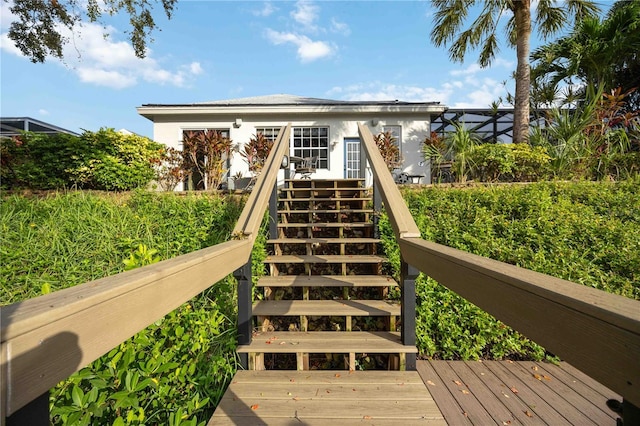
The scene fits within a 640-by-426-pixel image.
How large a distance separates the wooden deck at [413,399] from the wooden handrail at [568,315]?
101 centimetres

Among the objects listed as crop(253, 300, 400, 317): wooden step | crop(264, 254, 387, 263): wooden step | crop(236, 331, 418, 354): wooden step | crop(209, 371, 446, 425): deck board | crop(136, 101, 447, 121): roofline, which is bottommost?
crop(209, 371, 446, 425): deck board

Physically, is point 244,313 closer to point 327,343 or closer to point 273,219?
point 327,343

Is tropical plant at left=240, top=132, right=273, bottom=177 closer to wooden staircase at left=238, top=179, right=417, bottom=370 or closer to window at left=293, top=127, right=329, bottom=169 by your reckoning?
window at left=293, top=127, right=329, bottom=169

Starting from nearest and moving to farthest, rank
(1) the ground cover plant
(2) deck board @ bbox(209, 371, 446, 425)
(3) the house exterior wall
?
(2) deck board @ bbox(209, 371, 446, 425) → (1) the ground cover plant → (3) the house exterior wall

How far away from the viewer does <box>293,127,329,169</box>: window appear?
9.35 metres

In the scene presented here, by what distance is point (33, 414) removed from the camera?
0.55 meters

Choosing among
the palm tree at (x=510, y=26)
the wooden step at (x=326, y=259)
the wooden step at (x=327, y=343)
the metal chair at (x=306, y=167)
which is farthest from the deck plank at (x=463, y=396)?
the palm tree at (x=510, y=26)

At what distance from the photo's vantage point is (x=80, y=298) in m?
0.66

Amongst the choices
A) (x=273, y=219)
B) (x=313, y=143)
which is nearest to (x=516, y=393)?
(x=273, y=219)

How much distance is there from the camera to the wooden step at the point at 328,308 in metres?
2.52

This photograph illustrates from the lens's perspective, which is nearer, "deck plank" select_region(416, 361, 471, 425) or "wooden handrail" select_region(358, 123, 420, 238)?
"deck plank" select_region(416, 361, 471, 425)

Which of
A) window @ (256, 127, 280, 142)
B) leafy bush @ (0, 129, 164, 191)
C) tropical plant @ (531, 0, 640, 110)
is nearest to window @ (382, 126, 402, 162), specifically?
window @ (256, 127, 280, 142)

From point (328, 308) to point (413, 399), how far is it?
980 millimetres

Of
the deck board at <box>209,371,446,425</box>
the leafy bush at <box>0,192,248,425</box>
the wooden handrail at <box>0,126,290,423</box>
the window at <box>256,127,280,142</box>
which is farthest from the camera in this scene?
the window at <box>256,127,280,142</box>
